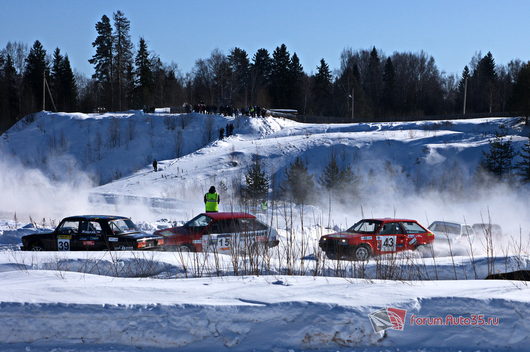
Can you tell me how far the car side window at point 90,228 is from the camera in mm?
12273

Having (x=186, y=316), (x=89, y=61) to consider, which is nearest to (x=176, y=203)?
(x=186, y=316)

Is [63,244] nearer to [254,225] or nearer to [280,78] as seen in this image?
[254,225]

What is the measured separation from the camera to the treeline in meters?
77.6

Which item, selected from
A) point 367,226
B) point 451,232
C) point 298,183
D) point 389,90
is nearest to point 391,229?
point 367,226

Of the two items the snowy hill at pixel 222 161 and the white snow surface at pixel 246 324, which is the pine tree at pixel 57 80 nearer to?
the snowy hill at pixel 222 161

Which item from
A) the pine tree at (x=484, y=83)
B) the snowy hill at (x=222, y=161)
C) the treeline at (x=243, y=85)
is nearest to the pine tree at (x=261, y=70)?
the treeline at (x=243, y=85)

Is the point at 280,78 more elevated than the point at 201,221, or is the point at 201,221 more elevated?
the point at 280,78

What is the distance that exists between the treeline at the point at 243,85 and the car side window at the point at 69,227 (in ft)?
197

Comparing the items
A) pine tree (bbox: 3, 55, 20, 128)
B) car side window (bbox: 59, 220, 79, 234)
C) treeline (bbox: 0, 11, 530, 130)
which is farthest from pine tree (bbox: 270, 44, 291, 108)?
car side window (bbox: 59, 220, 79, 234)

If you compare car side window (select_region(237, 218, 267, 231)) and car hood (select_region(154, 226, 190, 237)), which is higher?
car side window (select_region(237, 218, 267, 231))

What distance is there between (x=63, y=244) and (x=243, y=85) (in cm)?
8633

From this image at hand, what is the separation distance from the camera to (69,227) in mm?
12484

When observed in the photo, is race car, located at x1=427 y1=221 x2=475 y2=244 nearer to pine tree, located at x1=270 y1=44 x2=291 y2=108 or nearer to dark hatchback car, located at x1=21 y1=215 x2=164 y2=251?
dark hatchback car, located at x1=21 y1=215 x2=164 y2=251

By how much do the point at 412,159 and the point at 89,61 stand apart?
51.9m
